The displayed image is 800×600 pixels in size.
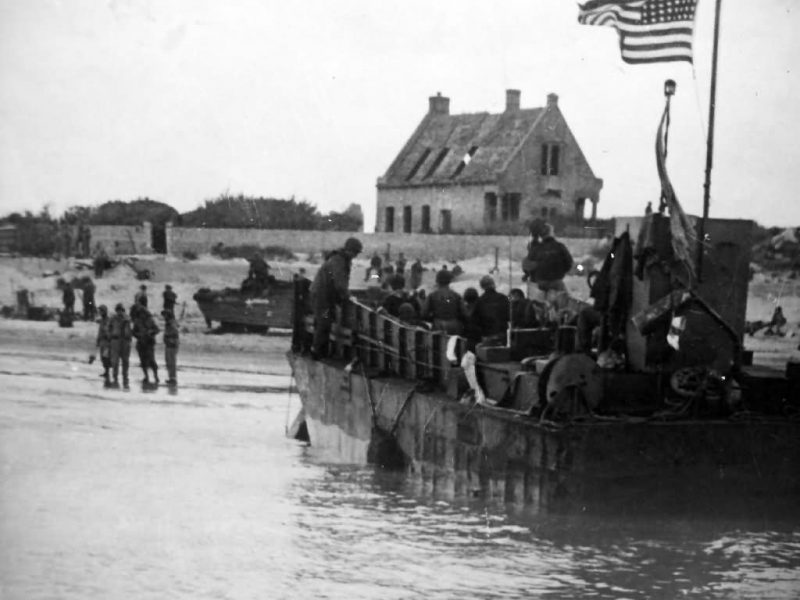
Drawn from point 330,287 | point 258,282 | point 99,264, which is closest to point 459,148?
point 99,264

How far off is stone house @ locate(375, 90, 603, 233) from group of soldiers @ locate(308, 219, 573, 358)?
83.6ft

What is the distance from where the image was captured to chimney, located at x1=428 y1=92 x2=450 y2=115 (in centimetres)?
4806

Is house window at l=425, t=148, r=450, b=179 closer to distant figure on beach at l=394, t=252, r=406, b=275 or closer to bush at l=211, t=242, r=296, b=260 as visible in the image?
bush at l=211, t=242, r=296, b=260

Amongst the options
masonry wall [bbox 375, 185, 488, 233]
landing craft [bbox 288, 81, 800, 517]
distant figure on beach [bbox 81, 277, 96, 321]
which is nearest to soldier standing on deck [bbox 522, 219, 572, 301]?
landing craft [bbox 288, 81, 800, 517]

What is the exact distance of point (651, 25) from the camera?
12.4 m

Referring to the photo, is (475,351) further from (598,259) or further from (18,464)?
(598,259)

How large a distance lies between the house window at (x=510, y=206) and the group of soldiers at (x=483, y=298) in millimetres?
26191

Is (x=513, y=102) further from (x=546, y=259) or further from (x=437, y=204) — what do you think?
(x=546, y=259)

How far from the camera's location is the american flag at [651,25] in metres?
12.4

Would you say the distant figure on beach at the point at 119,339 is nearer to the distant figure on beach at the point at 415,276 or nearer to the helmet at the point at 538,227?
the helmet at the point at 538,227

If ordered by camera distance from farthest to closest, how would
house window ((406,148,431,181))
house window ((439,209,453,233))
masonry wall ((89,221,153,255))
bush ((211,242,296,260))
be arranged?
1. house window ((406,148,431,181))
2. house window ((439,209,453,233))
3. masonry wall ((89,221,153,255))
4. bush ((211,242,296,260))

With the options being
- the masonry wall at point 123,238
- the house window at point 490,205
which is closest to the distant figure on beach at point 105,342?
the masonry wall at point 123,238

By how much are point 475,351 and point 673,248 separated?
2.46 metres

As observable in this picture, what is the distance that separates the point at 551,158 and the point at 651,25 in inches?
1212
